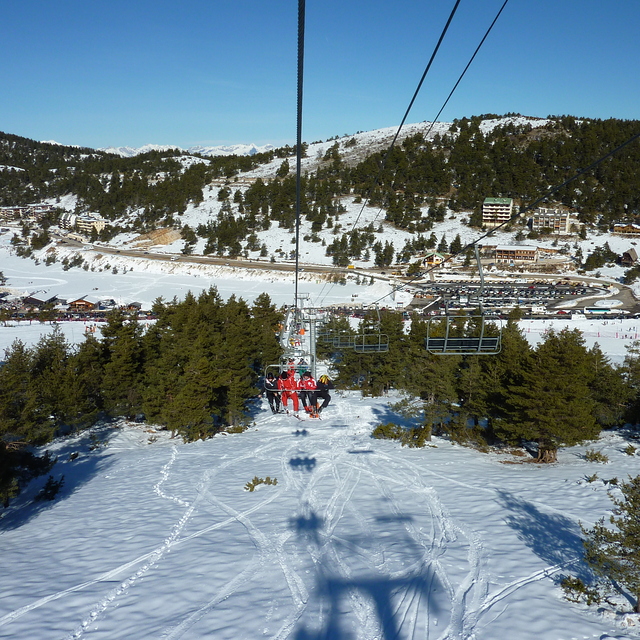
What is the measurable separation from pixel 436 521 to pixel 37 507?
1378 cm

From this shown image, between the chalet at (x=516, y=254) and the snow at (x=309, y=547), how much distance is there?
72364 millimetres

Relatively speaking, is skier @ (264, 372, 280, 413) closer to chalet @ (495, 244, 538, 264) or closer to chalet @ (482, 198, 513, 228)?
chalet @ (495, 244, 538, 264)

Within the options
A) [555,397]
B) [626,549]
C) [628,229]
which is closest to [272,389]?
[626,549]

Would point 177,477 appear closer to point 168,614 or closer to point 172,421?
point 172,421

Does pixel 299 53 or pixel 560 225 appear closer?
pixel 299 53

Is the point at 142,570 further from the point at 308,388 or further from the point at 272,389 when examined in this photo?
the point at 308,388

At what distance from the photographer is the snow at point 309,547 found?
26.0ft

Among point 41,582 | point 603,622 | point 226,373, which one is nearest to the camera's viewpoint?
point 603,622

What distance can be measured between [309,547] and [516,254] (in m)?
88.1

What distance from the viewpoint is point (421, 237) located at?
3620 inches

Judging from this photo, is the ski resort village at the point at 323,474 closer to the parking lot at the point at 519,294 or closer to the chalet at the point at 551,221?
the parking lot at the point at 519,294

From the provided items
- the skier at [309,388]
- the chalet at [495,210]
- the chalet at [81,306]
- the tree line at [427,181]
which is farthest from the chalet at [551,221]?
the skier at [309,388]

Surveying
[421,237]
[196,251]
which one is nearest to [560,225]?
[421,237]

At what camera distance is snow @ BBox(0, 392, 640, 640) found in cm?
791
